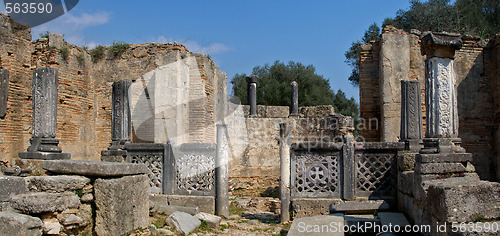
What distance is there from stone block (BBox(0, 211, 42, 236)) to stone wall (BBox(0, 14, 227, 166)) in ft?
27.0

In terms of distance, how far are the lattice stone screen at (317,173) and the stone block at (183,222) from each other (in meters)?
1.90

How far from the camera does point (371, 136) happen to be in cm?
1129

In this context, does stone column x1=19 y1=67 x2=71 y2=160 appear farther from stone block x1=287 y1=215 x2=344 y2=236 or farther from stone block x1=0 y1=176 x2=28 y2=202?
stone block x1=287 y1=215 x2=344 y2=236

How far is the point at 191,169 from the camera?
748cm

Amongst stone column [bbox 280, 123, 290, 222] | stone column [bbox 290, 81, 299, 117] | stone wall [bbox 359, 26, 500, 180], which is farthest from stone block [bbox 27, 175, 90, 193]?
stone column [bbox 290, 81, 299, 117]

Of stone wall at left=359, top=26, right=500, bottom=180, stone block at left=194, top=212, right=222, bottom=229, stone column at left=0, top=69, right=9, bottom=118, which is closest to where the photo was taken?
stone block at left=194, top=212, right=222, bottom=229

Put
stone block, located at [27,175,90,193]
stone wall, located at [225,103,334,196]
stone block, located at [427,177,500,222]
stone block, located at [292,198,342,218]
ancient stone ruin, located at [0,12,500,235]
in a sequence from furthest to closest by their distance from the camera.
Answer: stone wall, located at [225,103,334,196] < stone block, located at [292,198,342,218] < ancient stone ruin, located at [0,12,500,235] < stone block, located at [27,175,90,193] < stone block, located at [427,177,500,222]

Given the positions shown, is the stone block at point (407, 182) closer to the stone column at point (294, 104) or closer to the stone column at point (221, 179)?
the stone column at point (221, 179)

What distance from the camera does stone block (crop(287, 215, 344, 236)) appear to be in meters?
5.05

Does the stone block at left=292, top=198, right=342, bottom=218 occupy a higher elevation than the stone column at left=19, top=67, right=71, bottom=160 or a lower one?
lower

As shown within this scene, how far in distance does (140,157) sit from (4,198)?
13.7 ft

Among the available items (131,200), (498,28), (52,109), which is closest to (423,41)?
(131,200)

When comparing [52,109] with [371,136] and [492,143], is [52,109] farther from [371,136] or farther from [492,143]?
[492,143]

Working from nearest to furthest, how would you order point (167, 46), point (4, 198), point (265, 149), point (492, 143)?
1. point (4, 198)
2. point (492, 143)
3. point (167, 46)
4. point (265, 149)
